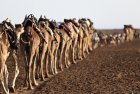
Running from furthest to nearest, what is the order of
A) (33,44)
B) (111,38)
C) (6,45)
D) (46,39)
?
(111,38)
(46,39)
(33,44)
(6,45)

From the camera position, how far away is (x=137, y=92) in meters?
15.2

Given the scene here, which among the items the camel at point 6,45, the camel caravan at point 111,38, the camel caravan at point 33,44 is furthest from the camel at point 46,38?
the camel caravan at point 111,38

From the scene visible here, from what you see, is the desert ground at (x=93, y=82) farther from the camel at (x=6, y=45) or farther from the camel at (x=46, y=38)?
the camel at (x=46, y=38)

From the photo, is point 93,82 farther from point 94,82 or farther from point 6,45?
point 6,45

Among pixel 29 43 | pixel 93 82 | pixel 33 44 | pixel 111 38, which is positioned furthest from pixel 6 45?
pixel 111 38

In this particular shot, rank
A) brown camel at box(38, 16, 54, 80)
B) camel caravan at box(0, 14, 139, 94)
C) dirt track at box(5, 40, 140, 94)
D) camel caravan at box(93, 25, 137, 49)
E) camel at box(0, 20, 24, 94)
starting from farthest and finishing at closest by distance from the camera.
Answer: camel caravan at box(93, 25, 137, 49), brown camel at box(38, 16, 54, 80), camel caravan at box(0, 14, 139, 94), dirt track at box(5, 40, 140, 94), camel at box(0, 20, 24, 94)

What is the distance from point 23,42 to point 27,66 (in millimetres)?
843

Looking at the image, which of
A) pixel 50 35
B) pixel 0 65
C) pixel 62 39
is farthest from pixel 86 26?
pixel 0 65

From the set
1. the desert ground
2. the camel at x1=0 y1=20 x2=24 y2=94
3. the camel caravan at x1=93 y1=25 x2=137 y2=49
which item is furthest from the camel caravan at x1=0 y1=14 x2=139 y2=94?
the camel caravan at x1=93 y1=25 x2=137 y2=49

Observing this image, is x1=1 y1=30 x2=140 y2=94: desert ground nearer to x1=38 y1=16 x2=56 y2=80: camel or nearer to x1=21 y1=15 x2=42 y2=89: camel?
x1=21 y1=15 x2=42 y2=89: camel

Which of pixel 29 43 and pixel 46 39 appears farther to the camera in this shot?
pixel 46 39

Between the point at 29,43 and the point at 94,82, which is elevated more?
the point at 29,43

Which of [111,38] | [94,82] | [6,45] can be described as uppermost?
[6,45]

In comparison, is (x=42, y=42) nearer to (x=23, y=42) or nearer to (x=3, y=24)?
(x=23, y=42)
